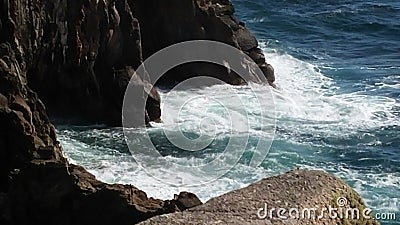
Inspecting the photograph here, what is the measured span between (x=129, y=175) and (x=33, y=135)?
4.94 meters

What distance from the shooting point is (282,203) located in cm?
566

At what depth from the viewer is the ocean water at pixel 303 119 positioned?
93.4 feet

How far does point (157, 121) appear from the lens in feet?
112

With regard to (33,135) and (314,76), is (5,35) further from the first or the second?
(314,76)

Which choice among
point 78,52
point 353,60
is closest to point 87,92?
point 78,52

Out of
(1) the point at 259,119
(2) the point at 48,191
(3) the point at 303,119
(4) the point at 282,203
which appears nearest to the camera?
(4) the point at 282,203

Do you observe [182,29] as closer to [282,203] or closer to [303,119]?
[303,119]

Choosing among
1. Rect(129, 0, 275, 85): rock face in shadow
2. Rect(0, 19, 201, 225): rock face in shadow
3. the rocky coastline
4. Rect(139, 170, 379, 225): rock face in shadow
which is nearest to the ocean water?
Rect(129, 0, 275, 85): rock face in shadow

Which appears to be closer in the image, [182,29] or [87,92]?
[87,92]

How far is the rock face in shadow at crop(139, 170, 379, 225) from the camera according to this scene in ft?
18.0

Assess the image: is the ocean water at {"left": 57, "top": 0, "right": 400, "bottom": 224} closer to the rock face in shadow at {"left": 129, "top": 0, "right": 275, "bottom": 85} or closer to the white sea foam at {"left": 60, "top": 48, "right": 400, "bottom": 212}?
the white sea foam at {"left": 60, "top": 48, "right": 400, "bottom": 212}

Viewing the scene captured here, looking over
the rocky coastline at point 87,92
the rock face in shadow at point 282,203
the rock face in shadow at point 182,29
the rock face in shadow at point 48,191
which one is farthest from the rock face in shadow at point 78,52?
the rock face in shadow at point 282,203

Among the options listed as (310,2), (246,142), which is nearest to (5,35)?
(246,142)

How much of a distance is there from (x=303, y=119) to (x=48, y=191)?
17446 mm
